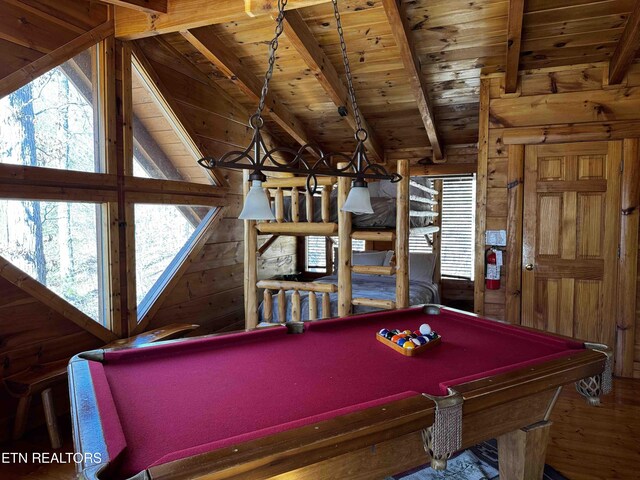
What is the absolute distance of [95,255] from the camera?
126 inches

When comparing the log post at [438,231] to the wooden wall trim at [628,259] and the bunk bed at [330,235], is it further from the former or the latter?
the wooden wall trim at [628,259]

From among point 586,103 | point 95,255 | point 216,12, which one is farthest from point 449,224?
point 95,255

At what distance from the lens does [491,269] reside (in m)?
3.79

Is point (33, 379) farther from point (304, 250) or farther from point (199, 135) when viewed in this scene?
point (304, 250)

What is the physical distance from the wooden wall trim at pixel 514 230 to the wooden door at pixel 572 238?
2.1 inches

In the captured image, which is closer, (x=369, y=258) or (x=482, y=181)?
(x=482, y=181)

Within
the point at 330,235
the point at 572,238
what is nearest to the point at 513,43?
the point at 572,238

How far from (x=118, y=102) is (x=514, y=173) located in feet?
11.4

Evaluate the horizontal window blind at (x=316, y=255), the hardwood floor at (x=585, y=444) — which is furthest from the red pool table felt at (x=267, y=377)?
the horizontal window blind at (x=316, y=255)

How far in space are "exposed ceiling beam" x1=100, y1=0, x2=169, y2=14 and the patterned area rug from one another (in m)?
3.44

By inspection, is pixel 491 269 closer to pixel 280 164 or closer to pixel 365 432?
pixel 280 164

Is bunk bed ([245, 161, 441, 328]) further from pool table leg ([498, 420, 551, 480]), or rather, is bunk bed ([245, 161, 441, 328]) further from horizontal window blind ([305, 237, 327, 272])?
horizontal window blind ([305, 237, 327, 272])

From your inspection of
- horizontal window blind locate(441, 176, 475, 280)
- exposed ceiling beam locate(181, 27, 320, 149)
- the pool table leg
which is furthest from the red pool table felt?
horizontal window blind locate(441, 176, 475, 280)

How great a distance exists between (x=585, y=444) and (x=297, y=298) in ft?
7.56
